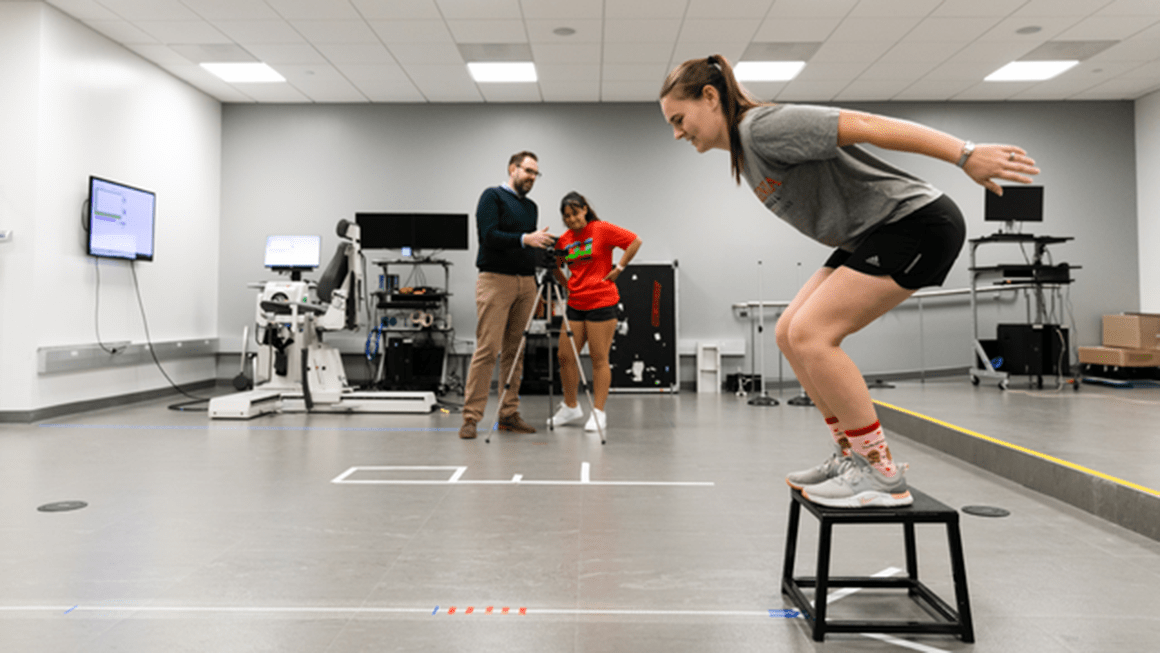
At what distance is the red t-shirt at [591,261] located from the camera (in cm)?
454

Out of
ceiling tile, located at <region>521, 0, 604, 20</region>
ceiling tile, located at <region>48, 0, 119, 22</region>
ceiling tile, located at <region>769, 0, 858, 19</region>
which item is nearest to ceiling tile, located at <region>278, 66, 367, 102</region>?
ceiling tile, located at <region>48, 0, 119, 22</region>

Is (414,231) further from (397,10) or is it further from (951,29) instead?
(951,29)

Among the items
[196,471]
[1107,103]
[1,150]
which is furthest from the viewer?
A: [1107,103]

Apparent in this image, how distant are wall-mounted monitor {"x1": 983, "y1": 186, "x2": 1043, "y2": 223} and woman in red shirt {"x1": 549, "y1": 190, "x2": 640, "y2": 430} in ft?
14.9

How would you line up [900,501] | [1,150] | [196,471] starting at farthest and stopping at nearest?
1. [1,150]
2. [196,471]
3. [900,501]

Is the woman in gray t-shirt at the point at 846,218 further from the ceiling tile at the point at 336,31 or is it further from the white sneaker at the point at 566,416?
the ceiling tile at the point at 336,31

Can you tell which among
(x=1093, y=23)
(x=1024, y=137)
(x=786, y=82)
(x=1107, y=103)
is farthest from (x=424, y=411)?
(x=1107, y=103)

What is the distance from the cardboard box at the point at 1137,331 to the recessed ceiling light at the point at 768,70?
4.00m

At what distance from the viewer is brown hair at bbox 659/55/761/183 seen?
1.64 meters

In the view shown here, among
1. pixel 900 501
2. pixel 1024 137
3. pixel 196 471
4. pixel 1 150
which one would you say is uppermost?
pixel 1024 137

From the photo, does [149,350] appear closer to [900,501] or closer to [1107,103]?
[900,501]

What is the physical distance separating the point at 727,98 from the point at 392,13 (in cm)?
474

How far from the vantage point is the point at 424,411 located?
5.75 metres

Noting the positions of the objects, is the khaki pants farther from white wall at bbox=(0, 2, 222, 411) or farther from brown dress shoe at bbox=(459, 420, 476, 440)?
white wall at bbox=(0, 2, 222, 411)
